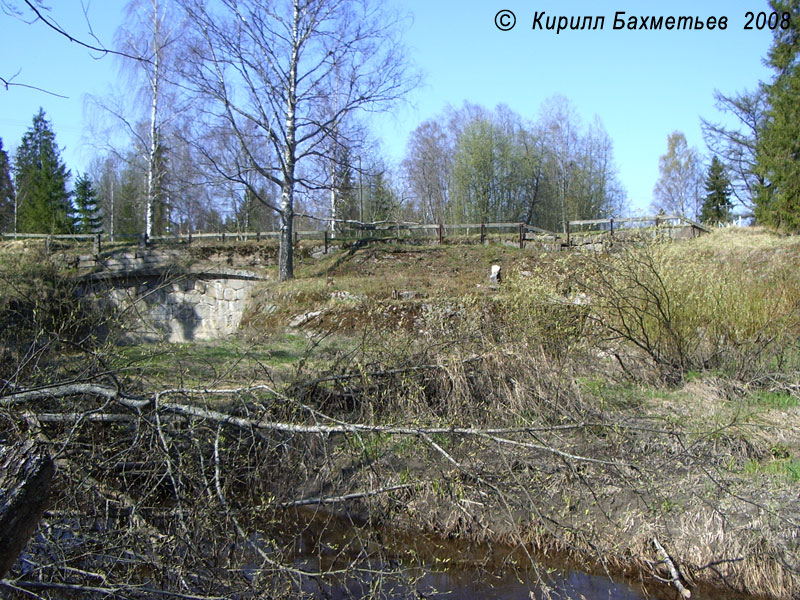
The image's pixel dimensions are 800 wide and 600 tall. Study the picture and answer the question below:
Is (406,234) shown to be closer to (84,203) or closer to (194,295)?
(194,295)

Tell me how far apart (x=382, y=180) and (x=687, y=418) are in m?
26.4

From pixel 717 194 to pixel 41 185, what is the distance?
112 ft

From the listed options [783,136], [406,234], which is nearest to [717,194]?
[783,136]

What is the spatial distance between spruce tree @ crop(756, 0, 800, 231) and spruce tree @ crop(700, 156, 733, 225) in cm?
962

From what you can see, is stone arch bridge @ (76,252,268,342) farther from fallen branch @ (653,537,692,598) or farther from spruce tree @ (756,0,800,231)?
spruce tree @ (756,0,800,231)

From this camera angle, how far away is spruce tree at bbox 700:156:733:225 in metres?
34.1

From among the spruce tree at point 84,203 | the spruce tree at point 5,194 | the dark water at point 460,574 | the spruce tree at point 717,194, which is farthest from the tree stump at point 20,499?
the spruce tree at point 717,194

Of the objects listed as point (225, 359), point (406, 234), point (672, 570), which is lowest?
point (672, 570)

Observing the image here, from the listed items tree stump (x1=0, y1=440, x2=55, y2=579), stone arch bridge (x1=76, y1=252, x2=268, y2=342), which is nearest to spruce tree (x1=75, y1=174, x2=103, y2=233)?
stone arch bridge (x1=76, y1=252, x2=268, y2=342)

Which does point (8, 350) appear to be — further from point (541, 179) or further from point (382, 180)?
point (541, 179)

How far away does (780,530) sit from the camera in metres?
5.12

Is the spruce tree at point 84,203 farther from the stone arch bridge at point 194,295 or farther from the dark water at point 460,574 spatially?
the dark water at point 460,574

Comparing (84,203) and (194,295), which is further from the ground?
(84,203)

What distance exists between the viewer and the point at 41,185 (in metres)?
30.9
